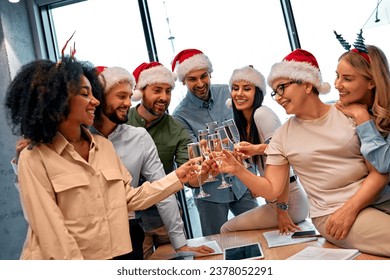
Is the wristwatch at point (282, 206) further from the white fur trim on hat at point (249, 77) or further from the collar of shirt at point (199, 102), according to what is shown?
the collar of shirt at point (199, 102)

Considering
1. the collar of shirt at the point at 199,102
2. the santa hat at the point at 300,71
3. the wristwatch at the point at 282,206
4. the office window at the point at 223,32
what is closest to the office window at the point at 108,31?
the office window at the point at 223,32

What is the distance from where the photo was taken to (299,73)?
1.81 m

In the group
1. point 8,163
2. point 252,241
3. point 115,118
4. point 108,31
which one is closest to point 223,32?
point 108,31

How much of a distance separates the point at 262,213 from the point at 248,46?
2459 mm

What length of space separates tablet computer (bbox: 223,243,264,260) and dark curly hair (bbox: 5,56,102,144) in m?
0.87

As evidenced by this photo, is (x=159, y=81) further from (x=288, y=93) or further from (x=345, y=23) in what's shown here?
(x=345, y=23)

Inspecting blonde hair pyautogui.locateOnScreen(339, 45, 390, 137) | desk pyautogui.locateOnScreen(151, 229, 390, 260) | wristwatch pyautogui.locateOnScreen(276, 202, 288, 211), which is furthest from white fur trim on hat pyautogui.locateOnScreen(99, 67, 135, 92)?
blonde hair pyautogui.locateOnScreen(339, 45, 390, 137)

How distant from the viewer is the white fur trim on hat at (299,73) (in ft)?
5.91

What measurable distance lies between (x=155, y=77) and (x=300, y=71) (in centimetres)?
109

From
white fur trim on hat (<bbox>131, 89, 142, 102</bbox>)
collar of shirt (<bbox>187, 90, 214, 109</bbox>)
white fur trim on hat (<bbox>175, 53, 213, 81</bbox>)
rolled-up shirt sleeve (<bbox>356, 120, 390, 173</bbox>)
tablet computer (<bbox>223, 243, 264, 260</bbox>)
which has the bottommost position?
tablet computer (<bbox>223, 243, 264, 260</bbox>)

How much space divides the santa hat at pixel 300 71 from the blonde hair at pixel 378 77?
173mm

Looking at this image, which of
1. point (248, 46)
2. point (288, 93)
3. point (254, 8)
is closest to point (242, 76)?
point (288, 93)

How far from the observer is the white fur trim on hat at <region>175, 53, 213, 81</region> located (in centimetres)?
277

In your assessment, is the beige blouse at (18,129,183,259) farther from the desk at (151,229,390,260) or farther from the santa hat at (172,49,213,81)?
the santa hat at (172,49,213,81)
